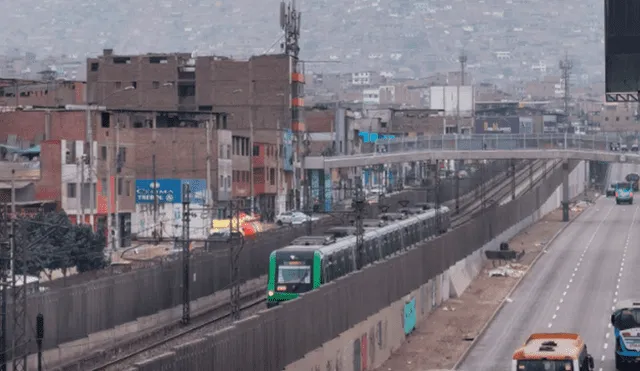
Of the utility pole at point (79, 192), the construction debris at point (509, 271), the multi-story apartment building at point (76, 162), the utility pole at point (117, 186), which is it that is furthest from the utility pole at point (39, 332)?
the construction debris at point (509, 271)

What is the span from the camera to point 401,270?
2299 inches

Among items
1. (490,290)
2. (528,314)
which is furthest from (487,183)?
(528,314)

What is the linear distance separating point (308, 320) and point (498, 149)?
244 feet

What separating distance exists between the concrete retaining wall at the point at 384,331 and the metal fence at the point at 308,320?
0.33 metres

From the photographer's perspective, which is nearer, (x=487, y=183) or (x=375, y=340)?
(x=375, y=340)

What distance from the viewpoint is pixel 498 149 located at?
115562 millimetres

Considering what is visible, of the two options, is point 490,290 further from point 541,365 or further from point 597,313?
point 541,365

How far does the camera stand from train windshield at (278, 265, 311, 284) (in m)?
57.8

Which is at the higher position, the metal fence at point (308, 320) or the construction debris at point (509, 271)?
the metal fence at point (308, 320)

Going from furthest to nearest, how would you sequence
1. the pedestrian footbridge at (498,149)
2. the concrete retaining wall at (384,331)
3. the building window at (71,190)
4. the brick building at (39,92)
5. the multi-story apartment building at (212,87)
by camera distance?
the multi-story apartment building at (212,87) → the brick building at (39,92) → the pedestrian footbridge at (498,149) → the building window at (71,190) → the concrete retaining wall at (384,331)

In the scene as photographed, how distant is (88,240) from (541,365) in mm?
35902

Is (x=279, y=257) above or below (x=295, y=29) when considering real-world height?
below

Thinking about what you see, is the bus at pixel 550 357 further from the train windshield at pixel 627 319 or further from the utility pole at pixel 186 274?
the utility pole at pixel 186 274

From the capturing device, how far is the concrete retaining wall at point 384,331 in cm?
4469
